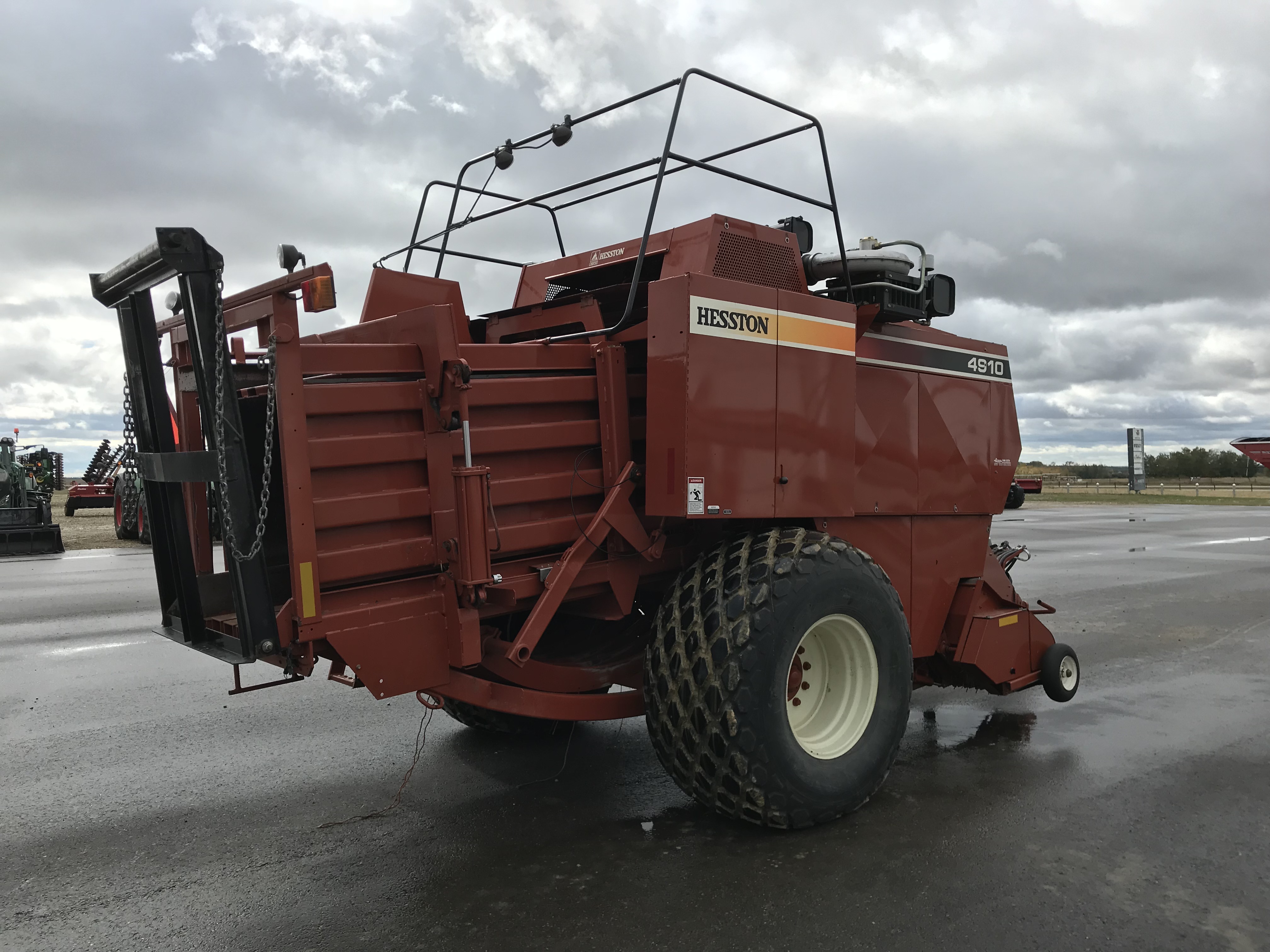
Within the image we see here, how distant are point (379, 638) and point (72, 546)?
19.5m

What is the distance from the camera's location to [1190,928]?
10.9ft

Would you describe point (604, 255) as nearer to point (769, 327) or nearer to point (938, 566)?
point (769, 327)

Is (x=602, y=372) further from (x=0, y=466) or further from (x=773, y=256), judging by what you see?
(x=0, y=466)

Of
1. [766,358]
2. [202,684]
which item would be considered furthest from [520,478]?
[202,684]

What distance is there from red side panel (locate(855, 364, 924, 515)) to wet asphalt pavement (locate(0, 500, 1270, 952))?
56.9 inches

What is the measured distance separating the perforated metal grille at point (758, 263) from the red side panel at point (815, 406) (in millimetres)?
190

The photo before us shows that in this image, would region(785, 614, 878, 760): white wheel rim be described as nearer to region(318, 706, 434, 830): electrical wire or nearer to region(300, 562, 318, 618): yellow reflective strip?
region(318, 706, 434, 830): electrical wire

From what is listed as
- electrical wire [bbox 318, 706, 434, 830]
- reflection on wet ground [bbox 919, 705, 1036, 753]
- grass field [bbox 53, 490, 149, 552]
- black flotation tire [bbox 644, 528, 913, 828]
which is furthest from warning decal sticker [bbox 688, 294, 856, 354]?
grass field [bbox 53, 490, 149, 552]

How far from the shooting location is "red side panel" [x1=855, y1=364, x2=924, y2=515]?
16.5 ft

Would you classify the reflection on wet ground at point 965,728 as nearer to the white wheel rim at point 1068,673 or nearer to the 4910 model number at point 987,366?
the white wheel rim at point 1068,673

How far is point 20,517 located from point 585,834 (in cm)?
1930

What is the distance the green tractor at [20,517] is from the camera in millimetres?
18453

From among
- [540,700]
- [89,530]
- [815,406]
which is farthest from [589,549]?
[89,530]

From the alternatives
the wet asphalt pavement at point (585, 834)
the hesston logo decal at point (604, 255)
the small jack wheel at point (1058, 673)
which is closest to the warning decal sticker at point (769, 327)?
the hesston logo decal at point (604, 255)
